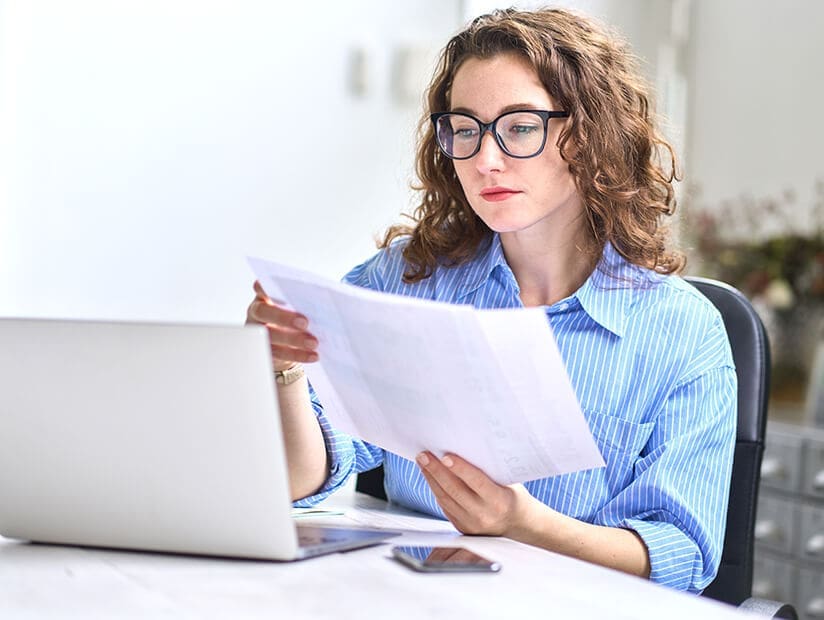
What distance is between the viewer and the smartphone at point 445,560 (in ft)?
3.13

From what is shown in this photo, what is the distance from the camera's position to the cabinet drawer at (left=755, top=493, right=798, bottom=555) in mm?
2631

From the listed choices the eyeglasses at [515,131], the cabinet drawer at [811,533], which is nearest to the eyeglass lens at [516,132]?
the eyeglasses at [515,131]

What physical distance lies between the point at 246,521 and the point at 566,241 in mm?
749

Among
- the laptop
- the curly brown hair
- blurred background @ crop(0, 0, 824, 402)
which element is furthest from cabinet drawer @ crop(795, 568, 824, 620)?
the laptop

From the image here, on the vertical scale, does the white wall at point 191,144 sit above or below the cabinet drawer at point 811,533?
above

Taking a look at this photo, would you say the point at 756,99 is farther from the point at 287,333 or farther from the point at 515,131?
the point at 287,333

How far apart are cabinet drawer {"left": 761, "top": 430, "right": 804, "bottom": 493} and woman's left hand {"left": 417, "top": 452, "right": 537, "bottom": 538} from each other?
167 centimetres

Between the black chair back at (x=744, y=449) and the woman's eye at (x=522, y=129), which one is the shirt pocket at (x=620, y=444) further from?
the woman's eye at (x=522, y=129)

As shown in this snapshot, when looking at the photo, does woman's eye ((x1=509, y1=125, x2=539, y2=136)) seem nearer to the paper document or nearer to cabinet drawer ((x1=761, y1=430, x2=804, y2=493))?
the paper document

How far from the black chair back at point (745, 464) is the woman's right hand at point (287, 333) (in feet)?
2.19

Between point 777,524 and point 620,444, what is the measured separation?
147 cm

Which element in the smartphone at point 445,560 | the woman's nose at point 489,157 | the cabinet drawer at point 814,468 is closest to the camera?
the smartphone at point 445,560

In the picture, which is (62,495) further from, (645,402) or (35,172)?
(35,172)

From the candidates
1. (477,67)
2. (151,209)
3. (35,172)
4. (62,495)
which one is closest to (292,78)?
(151,209)
